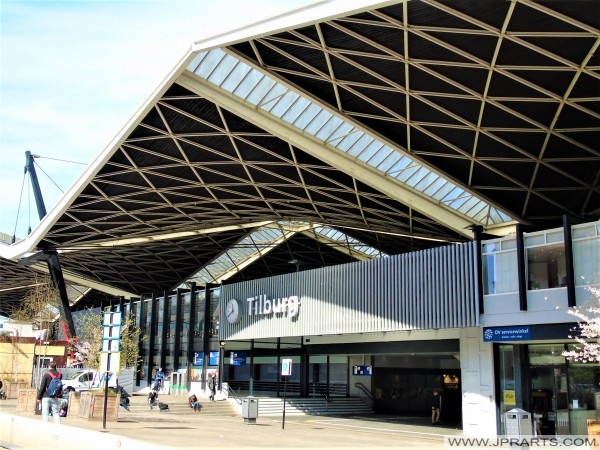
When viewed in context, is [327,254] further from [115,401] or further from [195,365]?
[115,401]

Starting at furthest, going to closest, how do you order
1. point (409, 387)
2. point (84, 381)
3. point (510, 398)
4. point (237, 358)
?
point (237, 358) → point (409, 387) → point (84, 381) → point (510, 398)

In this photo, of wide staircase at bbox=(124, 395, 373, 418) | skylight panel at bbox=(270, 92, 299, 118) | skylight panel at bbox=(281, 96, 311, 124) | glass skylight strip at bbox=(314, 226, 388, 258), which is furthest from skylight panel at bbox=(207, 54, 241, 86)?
glass skylight strip at bbox=(314, 226, 388, 258)

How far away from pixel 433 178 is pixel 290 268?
37013 millimetres

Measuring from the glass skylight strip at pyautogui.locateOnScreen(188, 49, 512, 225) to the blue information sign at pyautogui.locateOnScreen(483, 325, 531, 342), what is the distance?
29.2ft

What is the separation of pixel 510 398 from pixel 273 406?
65.2 ft

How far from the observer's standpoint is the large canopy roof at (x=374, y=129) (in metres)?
22.5

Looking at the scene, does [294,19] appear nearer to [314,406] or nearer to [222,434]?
[222,434]

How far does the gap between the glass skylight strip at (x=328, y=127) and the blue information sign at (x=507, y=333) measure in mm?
8897

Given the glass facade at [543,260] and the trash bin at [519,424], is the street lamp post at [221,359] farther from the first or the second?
the trash bin at [519,424]

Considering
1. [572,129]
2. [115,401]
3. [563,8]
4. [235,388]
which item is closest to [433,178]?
[572,129]

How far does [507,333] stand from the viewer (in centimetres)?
2712

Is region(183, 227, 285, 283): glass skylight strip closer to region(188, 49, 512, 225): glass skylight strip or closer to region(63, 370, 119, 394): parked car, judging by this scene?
region(63, 370, 119, 394): parked car

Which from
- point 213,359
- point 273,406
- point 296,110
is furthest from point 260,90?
point 213,359

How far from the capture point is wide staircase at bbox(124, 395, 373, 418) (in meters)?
42.3
